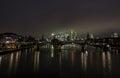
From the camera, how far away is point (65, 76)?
20.5 metres

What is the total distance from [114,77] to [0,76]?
15.1 m

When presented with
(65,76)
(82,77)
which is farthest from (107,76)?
(65,76)

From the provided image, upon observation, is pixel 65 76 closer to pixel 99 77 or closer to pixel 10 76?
pixel 99 77

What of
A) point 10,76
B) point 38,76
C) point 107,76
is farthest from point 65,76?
point 10,76

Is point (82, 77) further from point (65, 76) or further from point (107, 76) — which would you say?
point (107, 76)

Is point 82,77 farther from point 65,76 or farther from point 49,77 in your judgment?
point 49,77

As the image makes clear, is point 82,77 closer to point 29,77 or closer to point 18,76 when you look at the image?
point 29,77

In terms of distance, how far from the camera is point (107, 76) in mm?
20891

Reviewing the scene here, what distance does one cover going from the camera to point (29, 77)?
19.7m

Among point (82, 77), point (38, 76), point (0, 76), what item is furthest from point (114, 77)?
point (0, 76)

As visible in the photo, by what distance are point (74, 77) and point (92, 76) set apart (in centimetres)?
262

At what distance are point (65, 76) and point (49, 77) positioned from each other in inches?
85.8

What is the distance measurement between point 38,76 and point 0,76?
4.89m

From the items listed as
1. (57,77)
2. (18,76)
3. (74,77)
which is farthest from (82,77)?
(18,76)
